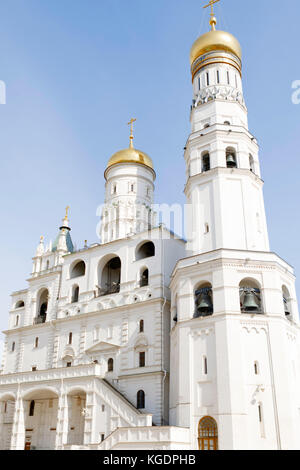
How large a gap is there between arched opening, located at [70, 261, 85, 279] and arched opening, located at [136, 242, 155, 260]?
579 centimetres

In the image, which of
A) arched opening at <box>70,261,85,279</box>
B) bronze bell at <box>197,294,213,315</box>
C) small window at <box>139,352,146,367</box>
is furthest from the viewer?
arched opening at <box>70,261,85,279</box>

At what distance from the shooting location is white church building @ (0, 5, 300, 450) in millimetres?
22047

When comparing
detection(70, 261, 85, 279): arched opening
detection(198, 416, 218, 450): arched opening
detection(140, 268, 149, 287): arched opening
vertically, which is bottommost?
detection(198, 416, 218, 450): arched opening

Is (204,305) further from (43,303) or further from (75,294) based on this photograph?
(43,303)

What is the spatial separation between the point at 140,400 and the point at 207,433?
6737 millimetres

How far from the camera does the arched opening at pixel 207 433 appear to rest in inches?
848

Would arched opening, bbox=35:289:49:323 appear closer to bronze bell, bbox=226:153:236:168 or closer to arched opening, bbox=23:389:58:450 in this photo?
arched opening, bbox=23:389:58:450

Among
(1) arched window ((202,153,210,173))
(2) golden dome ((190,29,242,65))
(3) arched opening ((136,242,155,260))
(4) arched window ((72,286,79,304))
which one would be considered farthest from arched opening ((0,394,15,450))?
(2) golden dome ((190,29,242,65))

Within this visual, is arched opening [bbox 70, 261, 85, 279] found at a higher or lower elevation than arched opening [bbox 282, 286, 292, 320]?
higher

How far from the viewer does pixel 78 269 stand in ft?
122

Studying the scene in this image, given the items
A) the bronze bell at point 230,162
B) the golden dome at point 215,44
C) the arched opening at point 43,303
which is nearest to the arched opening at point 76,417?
the arched opening at point 43,303

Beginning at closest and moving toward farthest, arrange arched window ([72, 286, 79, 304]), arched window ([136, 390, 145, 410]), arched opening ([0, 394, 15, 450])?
arched window ([136, 390, 145, 410]), arched opening ([0, 394, 15, 450]), arched window ([72, 286, 79, 304])

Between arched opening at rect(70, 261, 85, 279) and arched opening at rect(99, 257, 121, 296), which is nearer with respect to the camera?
arched opening at rect(99, 257, 121, 296)
